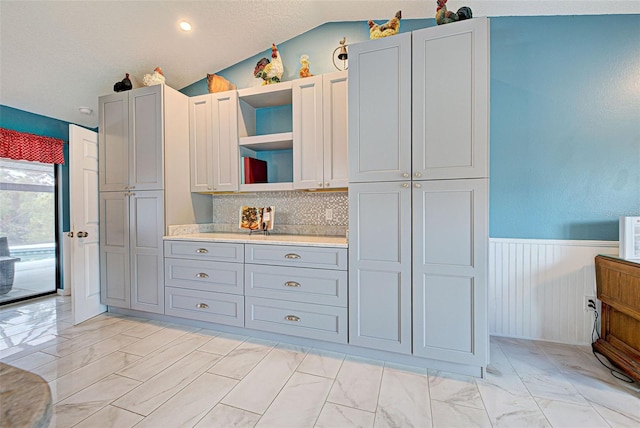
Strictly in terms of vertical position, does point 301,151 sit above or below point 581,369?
above

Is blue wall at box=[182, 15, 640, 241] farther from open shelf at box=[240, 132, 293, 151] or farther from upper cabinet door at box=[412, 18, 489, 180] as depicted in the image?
open shelf at box=[240, 132, 293, 151]

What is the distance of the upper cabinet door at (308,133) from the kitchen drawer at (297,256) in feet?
2.02

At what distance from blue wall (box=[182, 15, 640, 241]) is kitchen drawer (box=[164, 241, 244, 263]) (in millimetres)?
2241

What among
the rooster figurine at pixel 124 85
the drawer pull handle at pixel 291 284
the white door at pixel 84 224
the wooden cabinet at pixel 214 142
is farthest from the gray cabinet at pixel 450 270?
the white door at pixel 84 224

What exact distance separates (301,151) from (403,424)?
82.2 inches

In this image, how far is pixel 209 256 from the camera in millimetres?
2523

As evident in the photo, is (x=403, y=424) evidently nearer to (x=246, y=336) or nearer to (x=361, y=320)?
(x=361, y=320)

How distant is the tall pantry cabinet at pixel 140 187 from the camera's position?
2.70 meters

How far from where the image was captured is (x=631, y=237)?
188 cm

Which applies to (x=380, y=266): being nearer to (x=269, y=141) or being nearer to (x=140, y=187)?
(x=269, y=141)

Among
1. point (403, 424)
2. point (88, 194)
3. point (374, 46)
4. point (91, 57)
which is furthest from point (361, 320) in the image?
point (91, 57)

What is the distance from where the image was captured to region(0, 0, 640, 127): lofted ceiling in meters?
2.24

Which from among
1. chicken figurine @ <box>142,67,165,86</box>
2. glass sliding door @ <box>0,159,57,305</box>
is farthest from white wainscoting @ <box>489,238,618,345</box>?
glass sliding door @ <box>0,159,57,305</box>

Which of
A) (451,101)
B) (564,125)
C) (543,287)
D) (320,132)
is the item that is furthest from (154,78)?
(543,287)
